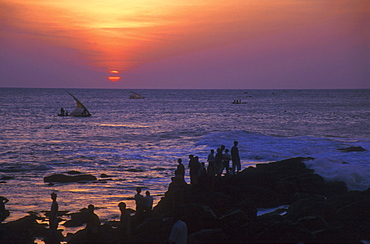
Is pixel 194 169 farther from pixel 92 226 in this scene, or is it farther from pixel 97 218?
pixel 92 226

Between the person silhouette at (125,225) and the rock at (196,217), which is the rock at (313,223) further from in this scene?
the person silhouette at (125,225)

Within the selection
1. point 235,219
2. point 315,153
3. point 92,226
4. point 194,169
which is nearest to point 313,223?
point 235,219

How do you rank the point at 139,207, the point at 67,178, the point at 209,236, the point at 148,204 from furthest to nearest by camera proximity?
the point at 67,178, the point at 148,204, the point at 139,207, the point at 209,236

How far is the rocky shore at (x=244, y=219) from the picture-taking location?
13080 mm

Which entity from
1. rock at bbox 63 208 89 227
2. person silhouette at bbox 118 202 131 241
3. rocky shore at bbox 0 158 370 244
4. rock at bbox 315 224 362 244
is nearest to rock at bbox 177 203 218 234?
rocky shore at bbox 0 158 370 244

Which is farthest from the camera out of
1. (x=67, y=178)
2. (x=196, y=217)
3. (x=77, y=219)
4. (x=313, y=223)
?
(x=67, y=178)

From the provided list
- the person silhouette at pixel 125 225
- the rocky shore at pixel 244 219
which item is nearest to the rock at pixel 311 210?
the rocky shore at pixel 244 219

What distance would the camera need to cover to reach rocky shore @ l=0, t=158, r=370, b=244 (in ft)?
42.9

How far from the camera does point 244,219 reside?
14.7m

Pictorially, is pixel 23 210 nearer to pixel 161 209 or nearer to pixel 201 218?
pixel 161 209

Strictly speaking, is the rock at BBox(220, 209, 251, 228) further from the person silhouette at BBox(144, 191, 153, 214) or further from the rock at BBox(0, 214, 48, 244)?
the rock at BBox(0, 214, 48, 244)

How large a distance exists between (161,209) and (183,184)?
1450mm

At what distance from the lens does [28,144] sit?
43.5 metres

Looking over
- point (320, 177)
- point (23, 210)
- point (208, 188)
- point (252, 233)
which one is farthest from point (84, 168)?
point (252, 233)
